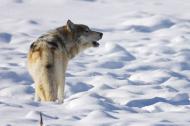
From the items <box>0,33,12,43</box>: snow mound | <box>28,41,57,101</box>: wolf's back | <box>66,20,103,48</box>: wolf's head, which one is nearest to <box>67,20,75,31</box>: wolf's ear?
<box>66,20,103,48</box>: wolf's head

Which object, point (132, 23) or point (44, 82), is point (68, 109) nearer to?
point (44, 82)

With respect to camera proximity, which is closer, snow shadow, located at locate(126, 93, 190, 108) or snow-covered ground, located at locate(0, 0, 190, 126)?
snow-covered ground, located at locate(0, 0, 190, 126)

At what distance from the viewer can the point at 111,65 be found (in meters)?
13.6

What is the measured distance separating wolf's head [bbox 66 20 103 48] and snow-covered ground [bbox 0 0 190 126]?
710 millimetres

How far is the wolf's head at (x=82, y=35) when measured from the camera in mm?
10148

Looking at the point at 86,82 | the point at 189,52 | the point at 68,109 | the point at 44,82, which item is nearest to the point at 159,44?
the point at 189,52

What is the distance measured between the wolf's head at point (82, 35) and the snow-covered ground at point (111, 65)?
0.71 metres

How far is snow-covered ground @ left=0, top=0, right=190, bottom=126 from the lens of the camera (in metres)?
7.21

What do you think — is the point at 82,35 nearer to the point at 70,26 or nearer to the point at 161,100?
the point at 70,26

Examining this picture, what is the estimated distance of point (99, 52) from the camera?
1495 cm

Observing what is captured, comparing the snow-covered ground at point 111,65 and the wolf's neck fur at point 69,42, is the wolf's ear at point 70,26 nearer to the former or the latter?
the wolf's neck fur at point 69,42

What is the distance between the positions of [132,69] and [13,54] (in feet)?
9.18

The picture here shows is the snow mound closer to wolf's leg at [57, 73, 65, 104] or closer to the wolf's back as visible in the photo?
wolf's leg at [57, 73, 65, 104]

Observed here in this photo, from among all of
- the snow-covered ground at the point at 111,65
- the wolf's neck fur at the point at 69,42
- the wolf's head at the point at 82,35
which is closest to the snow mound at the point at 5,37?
the snow-covered ground at the point at 111,65
